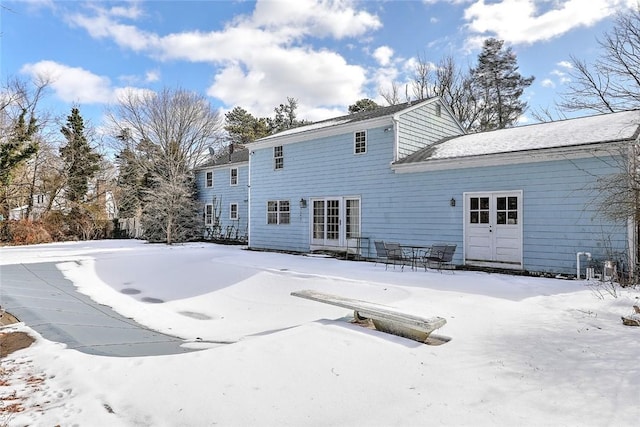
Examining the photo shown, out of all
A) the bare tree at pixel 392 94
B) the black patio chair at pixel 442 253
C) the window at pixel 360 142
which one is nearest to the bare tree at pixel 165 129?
the bare tree at pixel 392 94

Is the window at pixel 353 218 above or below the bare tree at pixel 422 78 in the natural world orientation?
below

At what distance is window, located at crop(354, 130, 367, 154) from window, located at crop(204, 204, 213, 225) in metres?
13.5

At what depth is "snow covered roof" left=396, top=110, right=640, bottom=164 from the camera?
8605 millimetres

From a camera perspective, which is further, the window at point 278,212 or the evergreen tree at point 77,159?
the evergreen tree at point 77,159

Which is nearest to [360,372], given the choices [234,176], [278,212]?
[278,212]

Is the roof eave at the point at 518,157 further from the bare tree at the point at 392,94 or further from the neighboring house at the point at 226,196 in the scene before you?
the bare tree at the point at 392,94

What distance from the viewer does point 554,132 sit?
10078 mm

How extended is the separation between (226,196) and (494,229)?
16.7 m

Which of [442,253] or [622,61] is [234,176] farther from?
[622,61]

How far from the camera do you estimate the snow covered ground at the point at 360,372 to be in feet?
8.84

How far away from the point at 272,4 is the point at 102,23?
5762 millimetres

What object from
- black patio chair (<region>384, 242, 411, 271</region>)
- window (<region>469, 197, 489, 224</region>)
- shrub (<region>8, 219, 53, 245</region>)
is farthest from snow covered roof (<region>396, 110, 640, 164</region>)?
shrub (<region>8, 219, 53, 245</region>)

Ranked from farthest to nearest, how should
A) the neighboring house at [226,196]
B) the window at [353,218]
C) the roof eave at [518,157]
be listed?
1. the neighboring house at [226,196]
2. the window at [353,218]
3. the roof eave at [518,157]

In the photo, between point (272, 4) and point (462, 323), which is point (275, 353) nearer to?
point (462, 323)
